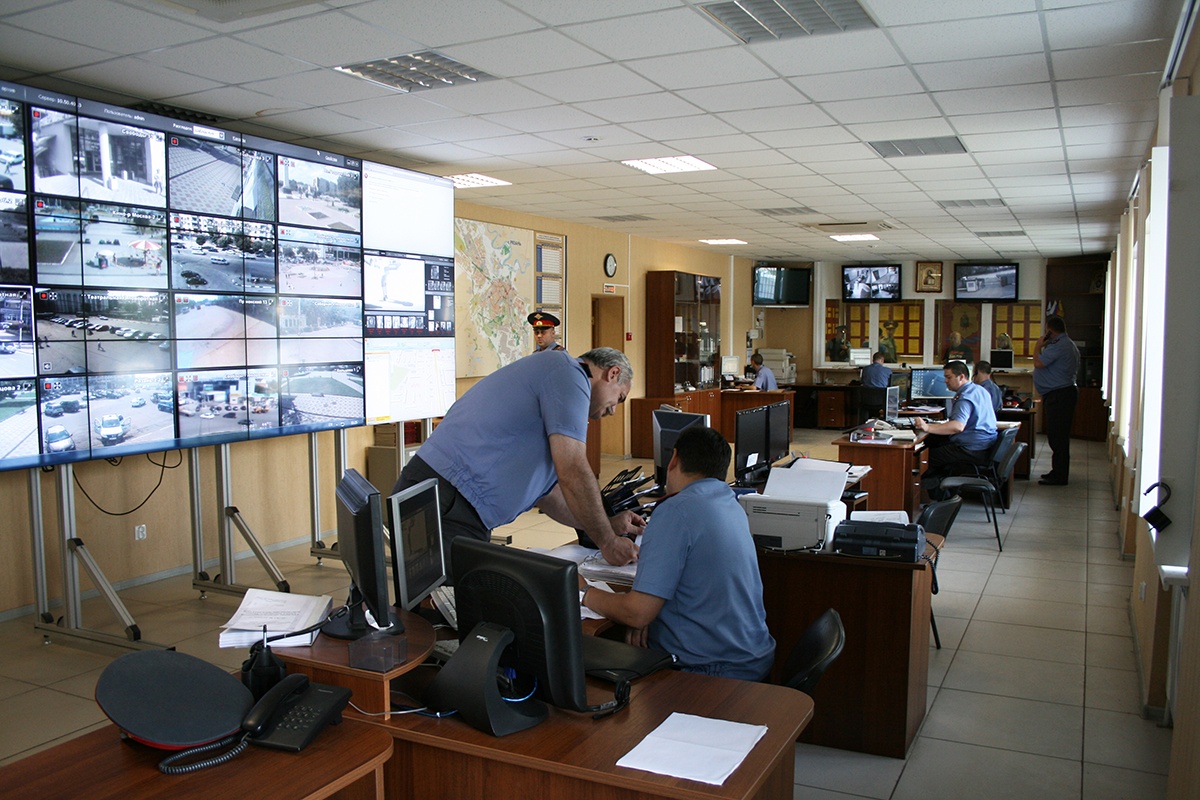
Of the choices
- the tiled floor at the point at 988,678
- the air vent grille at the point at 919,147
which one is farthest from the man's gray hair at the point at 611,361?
the air vent grille at the point at 919,147

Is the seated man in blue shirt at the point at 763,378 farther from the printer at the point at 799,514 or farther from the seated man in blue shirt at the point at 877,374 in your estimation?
the printer at the point at 799,514

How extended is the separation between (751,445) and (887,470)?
7.82ft

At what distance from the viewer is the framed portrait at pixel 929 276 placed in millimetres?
15992

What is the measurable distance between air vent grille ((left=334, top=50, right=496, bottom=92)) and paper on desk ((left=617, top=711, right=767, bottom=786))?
354 cm

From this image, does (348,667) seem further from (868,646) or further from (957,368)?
(957,368)

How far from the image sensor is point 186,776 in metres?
1.77

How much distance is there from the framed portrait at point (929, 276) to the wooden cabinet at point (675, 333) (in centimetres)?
523

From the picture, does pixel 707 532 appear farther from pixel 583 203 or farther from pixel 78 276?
pixel 583 203

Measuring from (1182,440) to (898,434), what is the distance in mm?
4720

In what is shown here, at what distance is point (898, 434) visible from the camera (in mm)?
7645

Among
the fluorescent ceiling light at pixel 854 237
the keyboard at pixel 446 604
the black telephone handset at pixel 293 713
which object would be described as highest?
the fluorescent ceiling light at pixel 854 237

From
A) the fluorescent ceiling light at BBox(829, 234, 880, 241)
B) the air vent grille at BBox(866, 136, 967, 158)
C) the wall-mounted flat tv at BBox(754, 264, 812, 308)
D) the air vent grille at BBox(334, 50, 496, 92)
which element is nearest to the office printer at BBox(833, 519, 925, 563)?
the air vent grille at BBox(334, 50, 496, 92)

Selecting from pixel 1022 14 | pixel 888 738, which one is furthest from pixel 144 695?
pixel 1022 14

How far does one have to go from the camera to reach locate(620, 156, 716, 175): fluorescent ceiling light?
6.97m
